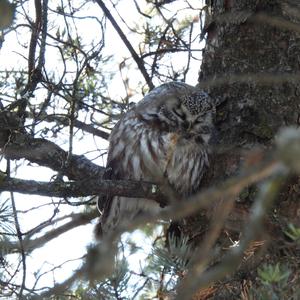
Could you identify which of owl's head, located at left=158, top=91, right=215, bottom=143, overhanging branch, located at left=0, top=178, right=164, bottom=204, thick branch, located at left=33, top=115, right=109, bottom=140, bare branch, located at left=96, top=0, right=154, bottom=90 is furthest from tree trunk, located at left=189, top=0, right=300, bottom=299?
thick branch, located at left=33, top=115, right=109, bottom=140

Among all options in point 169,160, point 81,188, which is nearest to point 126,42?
point 169,160

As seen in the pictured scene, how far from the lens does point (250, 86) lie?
3.64 metres

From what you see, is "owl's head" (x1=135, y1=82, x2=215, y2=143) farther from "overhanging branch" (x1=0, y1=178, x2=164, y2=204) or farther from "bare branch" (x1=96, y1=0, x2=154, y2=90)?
"overhanging branch" (x1=0, y1=178, x2=164, y2=204)

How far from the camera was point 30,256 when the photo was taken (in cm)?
325

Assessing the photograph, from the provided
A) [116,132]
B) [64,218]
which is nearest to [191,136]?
[116,132]

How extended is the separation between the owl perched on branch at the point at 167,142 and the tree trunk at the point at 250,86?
16cm

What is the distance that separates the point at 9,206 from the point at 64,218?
51 cm

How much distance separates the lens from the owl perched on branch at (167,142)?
3.87 meters

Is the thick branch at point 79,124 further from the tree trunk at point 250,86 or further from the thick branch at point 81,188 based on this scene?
the tree trunk at point 250,86

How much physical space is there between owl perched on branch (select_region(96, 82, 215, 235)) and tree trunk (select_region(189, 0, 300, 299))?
0.16m

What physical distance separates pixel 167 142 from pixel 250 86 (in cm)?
60

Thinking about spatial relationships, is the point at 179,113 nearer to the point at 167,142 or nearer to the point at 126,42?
the point at 167,142

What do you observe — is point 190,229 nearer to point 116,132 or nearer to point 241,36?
point 116,132

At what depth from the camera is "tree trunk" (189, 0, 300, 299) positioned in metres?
3.36
